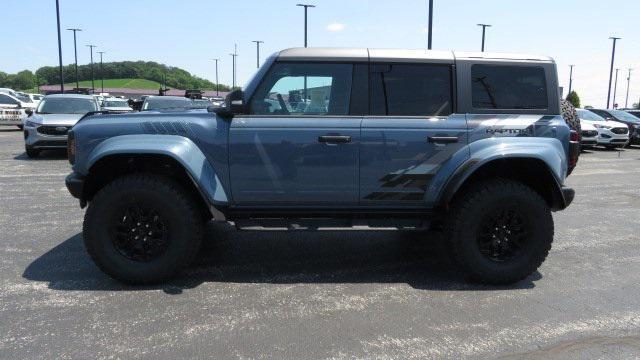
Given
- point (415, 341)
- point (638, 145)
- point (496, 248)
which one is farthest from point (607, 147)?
point (415, 341)

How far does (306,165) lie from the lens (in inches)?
166

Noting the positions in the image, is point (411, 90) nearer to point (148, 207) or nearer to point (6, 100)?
point (148, 207)

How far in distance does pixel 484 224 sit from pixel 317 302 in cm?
160

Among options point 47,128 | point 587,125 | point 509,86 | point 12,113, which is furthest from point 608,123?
point 12,113

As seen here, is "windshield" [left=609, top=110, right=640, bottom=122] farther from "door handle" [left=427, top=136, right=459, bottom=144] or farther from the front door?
the front door

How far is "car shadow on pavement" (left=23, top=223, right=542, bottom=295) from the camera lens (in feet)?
14.5

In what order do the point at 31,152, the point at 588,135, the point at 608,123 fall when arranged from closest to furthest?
the point at 31,152
the point at 588,135
the point at 608,123

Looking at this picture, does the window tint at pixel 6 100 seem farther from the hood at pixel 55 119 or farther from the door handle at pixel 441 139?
the door handle at pixel 441 139

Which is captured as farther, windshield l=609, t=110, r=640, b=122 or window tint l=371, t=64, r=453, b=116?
windshield l=609, t=110, r=640, b=122

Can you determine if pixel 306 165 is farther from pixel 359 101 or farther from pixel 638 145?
pixel 638 145

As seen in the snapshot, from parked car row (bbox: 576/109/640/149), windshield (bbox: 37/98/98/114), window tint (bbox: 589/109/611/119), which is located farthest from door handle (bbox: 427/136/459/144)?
window tint (bbox: 589/109/611/119)

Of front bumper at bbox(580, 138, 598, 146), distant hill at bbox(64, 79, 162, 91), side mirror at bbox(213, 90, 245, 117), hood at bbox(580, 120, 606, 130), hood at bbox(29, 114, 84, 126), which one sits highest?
distant hill at bbox(64, 79, 162, 91)

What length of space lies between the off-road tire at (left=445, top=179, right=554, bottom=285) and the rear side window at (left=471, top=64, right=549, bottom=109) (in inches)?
27.3

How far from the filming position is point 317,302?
13.1 feet
